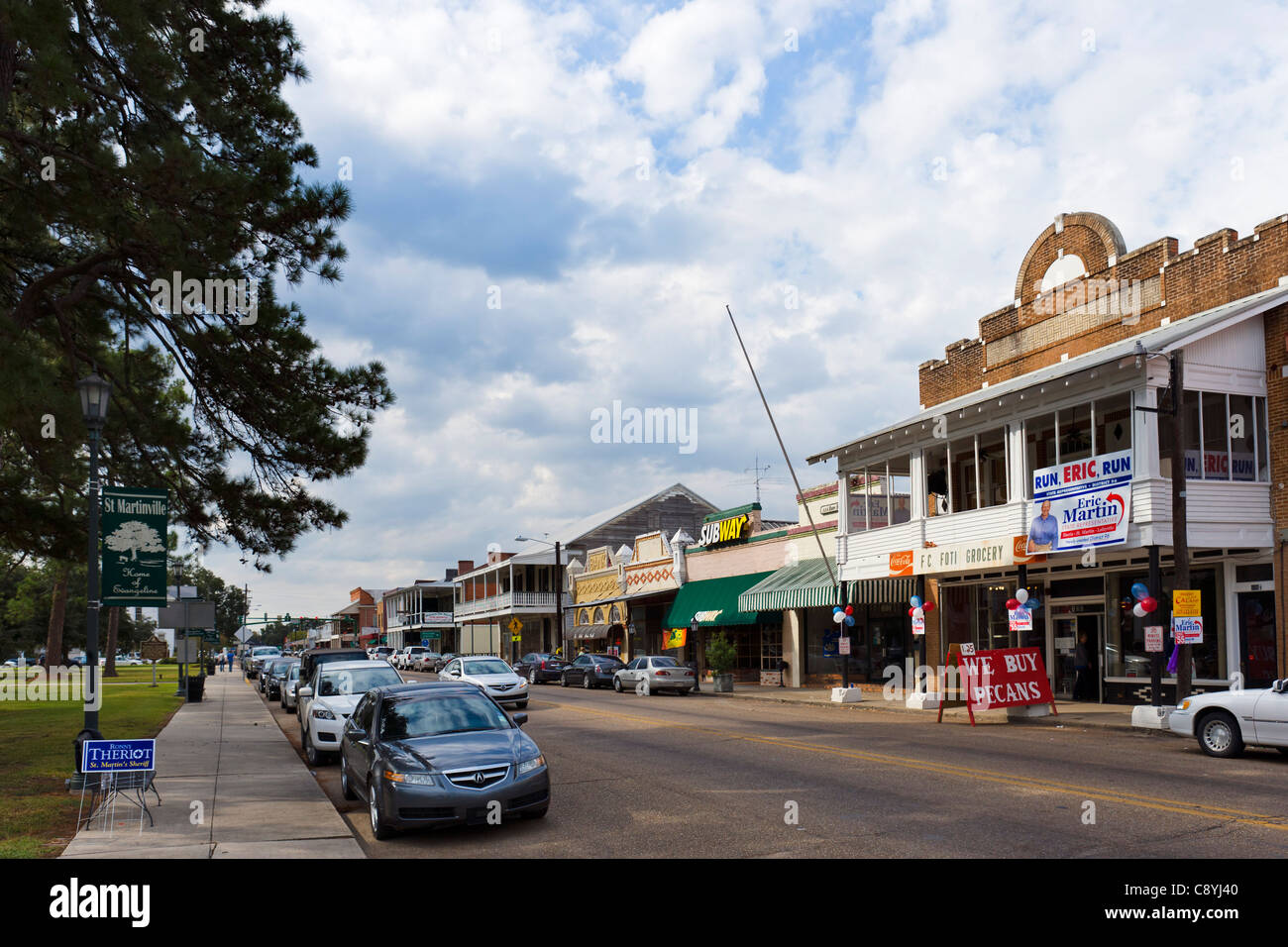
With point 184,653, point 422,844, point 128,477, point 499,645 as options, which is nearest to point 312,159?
point 128,477

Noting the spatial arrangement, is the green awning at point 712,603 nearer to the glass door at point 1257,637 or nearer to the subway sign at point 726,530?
the subway sign at point 726,530

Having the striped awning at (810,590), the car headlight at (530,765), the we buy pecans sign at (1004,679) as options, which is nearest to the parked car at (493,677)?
the striped awning at (810,590)

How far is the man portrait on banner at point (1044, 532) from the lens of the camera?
74.3ft

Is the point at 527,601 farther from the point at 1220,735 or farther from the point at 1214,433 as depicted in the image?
the point at 1220,735

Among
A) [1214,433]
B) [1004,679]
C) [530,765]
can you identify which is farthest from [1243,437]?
[530,765]

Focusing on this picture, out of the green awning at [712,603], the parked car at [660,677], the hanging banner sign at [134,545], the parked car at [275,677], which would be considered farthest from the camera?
the green awning at [712,603]

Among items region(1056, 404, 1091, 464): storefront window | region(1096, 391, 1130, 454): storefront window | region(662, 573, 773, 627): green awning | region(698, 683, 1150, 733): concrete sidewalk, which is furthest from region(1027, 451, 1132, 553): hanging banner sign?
region(662, 573, 773, 627): green awning

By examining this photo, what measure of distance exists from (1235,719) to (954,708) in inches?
439

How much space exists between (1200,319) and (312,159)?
58.7ft

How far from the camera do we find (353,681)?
59.0ft

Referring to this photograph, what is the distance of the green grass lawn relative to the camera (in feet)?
32.4

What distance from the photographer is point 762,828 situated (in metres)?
9.55

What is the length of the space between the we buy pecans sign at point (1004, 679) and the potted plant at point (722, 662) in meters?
15.1
